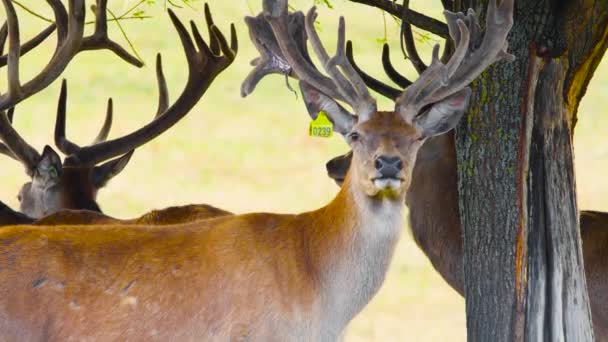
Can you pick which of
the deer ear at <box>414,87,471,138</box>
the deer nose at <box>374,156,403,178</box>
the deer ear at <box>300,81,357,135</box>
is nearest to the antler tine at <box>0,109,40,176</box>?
the deer ear at <box>300,81,357,135</box>

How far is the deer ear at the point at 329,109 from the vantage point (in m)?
7.30

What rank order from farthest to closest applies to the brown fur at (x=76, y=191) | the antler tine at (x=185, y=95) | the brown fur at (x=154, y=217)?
the antler tine at (x=185, y=95), the brown fur at (x=76, y=191), the brown fur at (x=154, y=217)

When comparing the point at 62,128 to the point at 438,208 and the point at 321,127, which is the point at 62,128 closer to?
the point at 438,208

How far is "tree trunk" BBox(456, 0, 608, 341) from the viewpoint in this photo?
800 cm

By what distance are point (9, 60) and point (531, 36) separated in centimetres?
373

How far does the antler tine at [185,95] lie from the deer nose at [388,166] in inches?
168

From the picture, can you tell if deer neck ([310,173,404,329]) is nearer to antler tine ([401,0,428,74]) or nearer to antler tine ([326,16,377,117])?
antler tine ([326,16,377,117])

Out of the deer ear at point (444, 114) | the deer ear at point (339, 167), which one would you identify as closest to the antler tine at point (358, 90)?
the deer ear at point (444, 114)

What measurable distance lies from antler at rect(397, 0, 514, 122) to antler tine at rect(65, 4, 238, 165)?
3.86 meters

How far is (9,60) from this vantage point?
32.1 feet

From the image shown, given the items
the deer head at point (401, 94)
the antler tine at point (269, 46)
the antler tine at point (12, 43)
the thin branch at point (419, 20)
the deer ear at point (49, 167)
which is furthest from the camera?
the deer ear at point (49, 167)

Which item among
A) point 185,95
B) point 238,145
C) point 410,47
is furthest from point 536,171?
point 238,145

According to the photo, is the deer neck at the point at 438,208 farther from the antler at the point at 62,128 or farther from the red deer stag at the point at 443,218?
the antler at the point at 62,128

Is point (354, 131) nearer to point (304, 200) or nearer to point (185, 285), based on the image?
point (185, 285)
